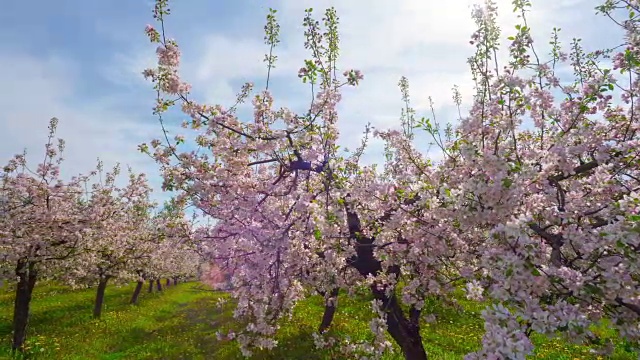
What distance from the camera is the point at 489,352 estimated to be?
3.80 metres

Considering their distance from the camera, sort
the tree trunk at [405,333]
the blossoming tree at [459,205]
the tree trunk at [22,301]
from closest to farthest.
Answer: the blossoming tree at [459,205] < the tree trunk at [405,333] < the tree trunk at [22,301]

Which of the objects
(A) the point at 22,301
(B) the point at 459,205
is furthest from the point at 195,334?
(B) the point at 459,205

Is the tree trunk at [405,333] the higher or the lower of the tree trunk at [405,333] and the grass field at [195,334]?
the higher

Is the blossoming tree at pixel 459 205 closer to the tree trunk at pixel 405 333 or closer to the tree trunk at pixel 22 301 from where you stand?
the tree trunk at pixel 405 333

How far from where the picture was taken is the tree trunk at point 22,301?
15.1 meters

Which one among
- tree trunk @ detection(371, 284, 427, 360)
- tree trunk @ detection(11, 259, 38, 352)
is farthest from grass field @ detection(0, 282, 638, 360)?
tree trunk @ detection(371, 284, 427, 360)

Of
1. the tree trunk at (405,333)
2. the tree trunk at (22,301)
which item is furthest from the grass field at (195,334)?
the tree trunk at (405,333)

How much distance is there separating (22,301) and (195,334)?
24.4 ft

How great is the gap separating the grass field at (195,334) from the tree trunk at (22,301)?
53 centimetres

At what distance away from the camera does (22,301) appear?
15.5 m

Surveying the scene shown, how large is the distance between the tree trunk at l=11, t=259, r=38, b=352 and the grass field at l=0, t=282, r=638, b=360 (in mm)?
528

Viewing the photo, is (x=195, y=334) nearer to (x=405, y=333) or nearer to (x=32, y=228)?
(x=32, y=228)

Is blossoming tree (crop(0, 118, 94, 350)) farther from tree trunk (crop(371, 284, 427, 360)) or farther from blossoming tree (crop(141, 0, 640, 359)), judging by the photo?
tree trunk (crop(371, 284, 427, 360))

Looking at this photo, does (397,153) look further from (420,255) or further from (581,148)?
(581,148)
